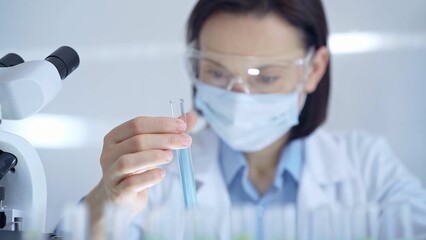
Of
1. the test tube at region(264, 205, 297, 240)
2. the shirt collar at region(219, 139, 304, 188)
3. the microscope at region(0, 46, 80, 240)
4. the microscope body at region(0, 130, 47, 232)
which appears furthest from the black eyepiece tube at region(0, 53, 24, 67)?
the shirt collar at region(219, 139, 304, 188)

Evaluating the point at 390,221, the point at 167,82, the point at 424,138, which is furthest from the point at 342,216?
the point at 424,138

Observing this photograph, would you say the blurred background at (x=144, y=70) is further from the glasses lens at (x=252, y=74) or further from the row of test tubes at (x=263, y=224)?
the row of test tubes at (x=263, y=224)

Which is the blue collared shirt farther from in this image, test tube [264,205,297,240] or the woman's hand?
test tube [264,205,297,240]

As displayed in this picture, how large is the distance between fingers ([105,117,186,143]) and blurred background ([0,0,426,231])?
739mm

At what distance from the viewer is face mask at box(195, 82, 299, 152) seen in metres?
1.59

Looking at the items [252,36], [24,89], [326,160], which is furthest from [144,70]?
[24,89]

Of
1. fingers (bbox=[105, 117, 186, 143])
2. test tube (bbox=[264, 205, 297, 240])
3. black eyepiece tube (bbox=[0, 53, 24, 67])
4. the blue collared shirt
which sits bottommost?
the blue collared shirt

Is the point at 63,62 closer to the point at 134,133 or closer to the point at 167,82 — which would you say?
the point at 134,133

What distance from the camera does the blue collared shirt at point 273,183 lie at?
1698 millimetres

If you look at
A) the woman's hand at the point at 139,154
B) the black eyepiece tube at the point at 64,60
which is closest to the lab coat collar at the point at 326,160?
the woman's hand at the point at 139,154

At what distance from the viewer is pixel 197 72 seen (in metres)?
1.66

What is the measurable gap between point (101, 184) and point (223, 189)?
Answer: 1.98ft

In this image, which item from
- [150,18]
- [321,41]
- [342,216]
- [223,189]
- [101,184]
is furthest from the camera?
[150,18]

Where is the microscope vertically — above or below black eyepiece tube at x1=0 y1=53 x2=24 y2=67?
below
